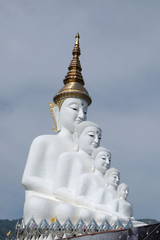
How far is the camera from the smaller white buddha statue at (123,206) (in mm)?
8820

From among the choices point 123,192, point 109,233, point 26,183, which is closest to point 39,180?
point 26,183

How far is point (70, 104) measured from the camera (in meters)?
10.8

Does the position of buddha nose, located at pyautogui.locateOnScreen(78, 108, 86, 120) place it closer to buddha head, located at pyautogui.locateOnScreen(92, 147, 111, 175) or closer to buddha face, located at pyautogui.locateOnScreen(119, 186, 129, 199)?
buddha head, located at pyautogui.locateOnScreen(92, 147, 111, 175)

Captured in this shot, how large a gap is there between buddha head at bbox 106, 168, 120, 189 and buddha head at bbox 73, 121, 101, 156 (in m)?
0.84

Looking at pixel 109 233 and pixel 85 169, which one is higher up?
pixel 85 169

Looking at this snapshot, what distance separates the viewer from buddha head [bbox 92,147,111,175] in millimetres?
9719

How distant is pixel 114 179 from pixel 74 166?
1.08 meters

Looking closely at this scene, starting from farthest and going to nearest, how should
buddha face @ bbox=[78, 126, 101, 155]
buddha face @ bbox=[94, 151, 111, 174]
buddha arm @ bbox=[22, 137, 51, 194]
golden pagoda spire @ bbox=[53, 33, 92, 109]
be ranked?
golden pagoda spire @ bbox=[53, 33, 92, 109] < buddha face @ bbox=[78, 126, 101, 155] < buddha face @ bbox=[94, 151, 111, 174] < buddha arm @ bbox=[22, 137, 51, 194]

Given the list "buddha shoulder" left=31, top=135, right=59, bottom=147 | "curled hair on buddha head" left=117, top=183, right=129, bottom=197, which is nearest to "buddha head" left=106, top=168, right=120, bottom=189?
"curled hair on buddha head" left=117, top=183, right=129, bottom=197

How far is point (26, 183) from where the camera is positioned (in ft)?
29.9

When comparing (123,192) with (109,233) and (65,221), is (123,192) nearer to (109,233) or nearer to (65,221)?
(65,221)

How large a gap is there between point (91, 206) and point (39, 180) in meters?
1.45

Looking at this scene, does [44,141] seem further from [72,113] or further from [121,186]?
[121,186]

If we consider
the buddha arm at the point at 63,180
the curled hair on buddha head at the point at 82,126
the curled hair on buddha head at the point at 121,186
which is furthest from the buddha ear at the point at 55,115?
the curled hair on buddha head at the point at 121,186
